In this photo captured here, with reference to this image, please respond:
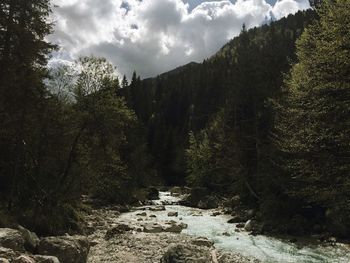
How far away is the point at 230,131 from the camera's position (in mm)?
42125

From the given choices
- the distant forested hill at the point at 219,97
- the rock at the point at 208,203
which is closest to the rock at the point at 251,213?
the distant forested hill at the point at 219,97

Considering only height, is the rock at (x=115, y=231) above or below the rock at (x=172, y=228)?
above

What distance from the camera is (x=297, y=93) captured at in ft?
64.1

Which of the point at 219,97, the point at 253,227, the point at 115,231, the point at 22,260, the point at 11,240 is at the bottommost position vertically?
the point at 253,227

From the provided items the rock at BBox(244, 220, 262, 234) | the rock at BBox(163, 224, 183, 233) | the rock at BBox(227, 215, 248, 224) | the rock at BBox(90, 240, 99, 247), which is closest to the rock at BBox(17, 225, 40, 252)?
the rock at BBox(90, 240, 99, 247)

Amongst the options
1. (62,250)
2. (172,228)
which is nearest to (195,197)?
(172,228)

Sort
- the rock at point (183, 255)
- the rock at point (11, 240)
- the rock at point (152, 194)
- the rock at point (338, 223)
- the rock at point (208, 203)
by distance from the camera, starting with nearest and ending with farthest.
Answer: the rock at point (11, 240)
the rock at point (183, 255)
the rock at point (338, 223)
the rock at point (208, 203)
the rock at point (152, 194)

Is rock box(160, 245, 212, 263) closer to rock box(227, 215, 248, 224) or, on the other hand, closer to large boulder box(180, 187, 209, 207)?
rock box(227, 215, 248, 224)

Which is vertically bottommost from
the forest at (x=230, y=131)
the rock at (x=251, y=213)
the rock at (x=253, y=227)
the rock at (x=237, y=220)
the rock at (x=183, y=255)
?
the rock at (x=237, y=220)

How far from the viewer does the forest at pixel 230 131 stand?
56.6 ft

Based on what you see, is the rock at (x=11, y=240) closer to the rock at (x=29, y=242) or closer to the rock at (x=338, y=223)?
the rock at (x=29, y=242)

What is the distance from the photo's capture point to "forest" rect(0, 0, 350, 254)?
1727cm

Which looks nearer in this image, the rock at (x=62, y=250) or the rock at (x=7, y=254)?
the rock at (x=7, y=254)

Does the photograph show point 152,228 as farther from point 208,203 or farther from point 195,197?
point 195,197
